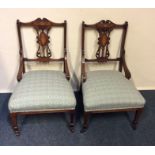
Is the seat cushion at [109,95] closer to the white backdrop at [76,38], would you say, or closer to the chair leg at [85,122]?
the chair leg at [85,122]

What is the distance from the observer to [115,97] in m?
1.70

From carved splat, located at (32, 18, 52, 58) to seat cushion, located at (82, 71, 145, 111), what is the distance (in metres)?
0.46

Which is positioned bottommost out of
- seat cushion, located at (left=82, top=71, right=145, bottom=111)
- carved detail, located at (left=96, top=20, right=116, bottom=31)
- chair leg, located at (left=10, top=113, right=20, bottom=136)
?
chair leg, located at (left=10, top=113, right=20, bottom=136)

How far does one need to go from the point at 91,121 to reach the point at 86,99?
0.37 m

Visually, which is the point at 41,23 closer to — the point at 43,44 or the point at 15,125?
the point at 43,44

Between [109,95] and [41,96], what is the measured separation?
1.67 feet

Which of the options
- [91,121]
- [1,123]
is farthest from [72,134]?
[1,123]

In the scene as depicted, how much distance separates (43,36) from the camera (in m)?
1.89

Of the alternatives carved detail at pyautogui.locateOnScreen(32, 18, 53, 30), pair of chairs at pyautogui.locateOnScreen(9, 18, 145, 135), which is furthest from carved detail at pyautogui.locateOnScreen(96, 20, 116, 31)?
carved detail at pyautogui.locateOnScreen(32, 18, 53, 30)

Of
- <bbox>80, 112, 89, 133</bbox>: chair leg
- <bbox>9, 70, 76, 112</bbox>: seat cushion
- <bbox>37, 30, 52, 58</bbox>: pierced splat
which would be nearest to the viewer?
<bbox>9, 70, 76, 112</bbox>: seat cushion

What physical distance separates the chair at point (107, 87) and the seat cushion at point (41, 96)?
15 centimetres

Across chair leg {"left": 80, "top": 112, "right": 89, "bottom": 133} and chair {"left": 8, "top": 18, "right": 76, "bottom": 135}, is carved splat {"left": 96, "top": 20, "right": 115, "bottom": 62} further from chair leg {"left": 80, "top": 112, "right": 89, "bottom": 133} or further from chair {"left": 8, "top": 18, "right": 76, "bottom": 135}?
chair leg {"left": 80, "top": 112, "right": 89, "bottom": 133}

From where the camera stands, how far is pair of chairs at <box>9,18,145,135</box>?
167 cm
